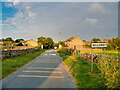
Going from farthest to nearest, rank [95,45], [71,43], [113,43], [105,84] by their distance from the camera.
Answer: [71,43] < [113,43] < [95,45] < [105,84]

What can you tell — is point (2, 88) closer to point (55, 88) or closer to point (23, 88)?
point (23, 88)

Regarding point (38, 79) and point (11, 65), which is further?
point (11, 65)

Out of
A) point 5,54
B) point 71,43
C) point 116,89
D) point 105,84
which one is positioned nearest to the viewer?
point 116,89

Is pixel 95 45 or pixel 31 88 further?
pixel 95 45

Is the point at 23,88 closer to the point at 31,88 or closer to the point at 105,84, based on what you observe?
the point at 31,88

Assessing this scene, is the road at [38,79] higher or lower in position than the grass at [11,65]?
lower

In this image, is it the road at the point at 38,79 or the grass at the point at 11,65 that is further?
the grass at the point at 11,65

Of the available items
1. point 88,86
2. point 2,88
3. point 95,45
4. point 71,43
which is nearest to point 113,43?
point 71,43

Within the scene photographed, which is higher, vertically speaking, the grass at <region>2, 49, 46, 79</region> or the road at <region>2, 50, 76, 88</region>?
the grass at <region>2, 49, 46, 79</region>

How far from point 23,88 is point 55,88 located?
138 centimetres

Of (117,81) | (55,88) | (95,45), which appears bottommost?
(55,88)

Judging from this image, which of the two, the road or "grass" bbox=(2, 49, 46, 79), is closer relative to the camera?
the road

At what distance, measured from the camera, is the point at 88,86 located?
4.30m

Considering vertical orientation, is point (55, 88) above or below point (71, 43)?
below
